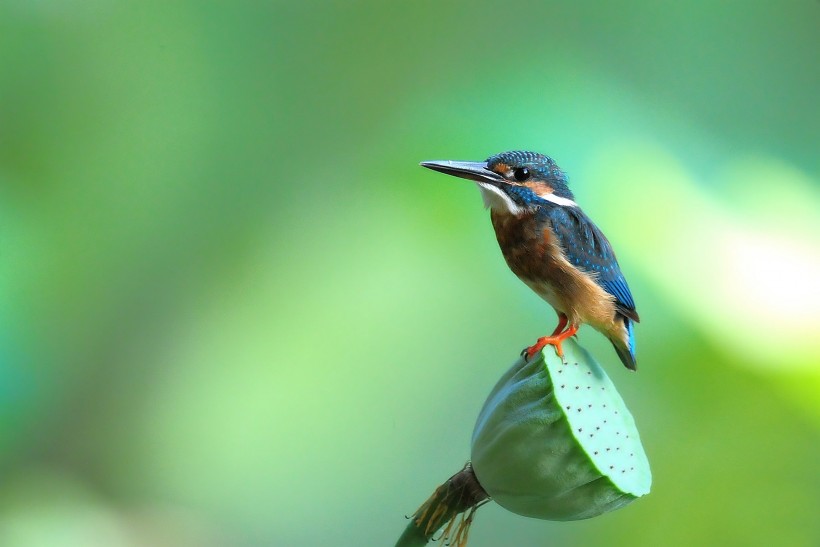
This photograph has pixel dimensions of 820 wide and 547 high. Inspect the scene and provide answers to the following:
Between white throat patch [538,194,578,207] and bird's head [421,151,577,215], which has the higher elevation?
bird's head [421,151,577,215]

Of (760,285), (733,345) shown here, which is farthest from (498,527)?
(760,285)

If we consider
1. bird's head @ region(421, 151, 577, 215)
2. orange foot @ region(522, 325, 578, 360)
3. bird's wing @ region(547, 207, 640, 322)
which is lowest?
orange foot @ region(522, 325, 578, 360)

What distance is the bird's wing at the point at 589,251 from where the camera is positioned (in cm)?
92

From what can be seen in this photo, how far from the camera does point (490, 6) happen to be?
5.68 feet

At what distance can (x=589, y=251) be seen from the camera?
3.04ft

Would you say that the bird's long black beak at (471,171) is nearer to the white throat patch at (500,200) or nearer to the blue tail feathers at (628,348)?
the white throat patch at (500,200)

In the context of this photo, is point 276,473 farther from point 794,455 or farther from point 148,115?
point 794,455

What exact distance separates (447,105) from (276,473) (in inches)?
31.0

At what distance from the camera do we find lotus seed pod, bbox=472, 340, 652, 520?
648 mm

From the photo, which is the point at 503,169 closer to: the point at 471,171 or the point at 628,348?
the point at 471,171

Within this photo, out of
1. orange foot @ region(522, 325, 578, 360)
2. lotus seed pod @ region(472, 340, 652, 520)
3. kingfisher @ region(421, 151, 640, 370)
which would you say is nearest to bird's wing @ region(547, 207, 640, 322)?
kingfisher @ region(421, 151, 640, 370)

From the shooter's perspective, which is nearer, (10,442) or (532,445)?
(532,445)

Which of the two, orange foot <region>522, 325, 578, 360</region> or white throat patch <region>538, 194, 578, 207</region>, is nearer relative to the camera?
orange foot <region>522, 325, 578, 360</region>

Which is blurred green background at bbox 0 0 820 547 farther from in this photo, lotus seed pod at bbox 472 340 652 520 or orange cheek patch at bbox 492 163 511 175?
lotus seed pod at bbox 472 340 652 520
